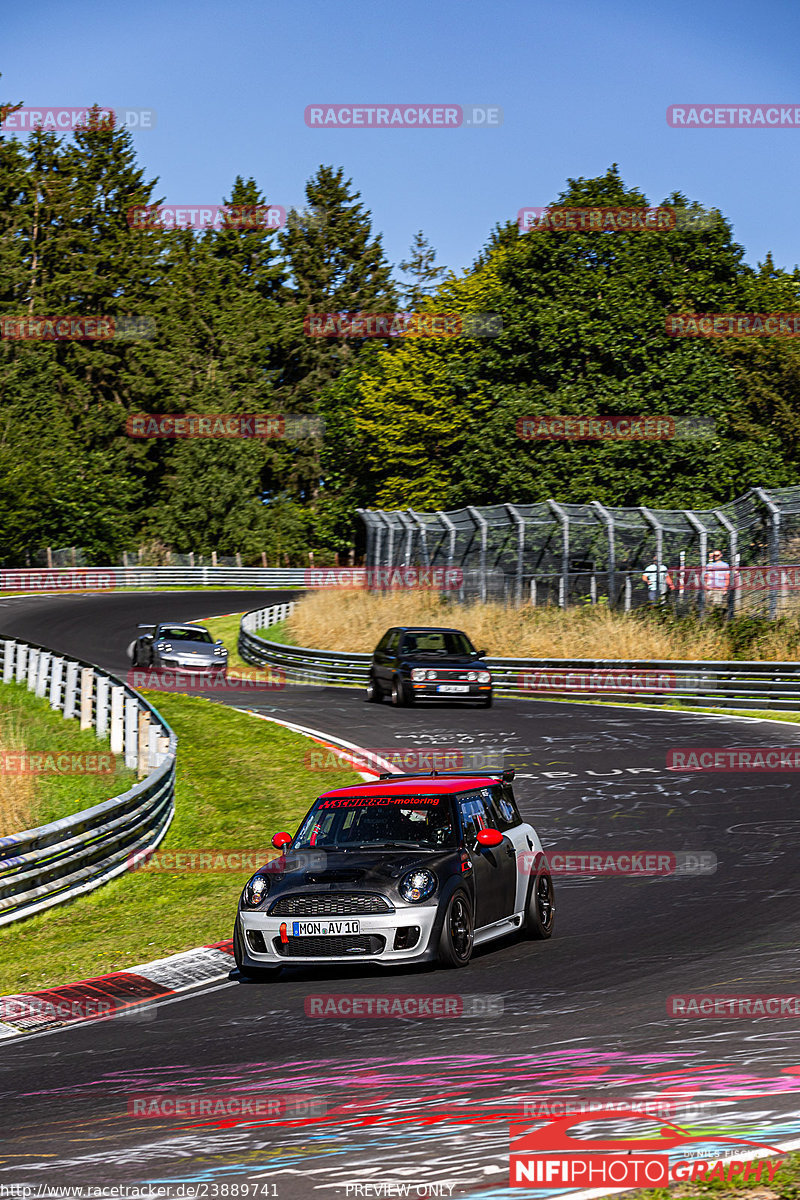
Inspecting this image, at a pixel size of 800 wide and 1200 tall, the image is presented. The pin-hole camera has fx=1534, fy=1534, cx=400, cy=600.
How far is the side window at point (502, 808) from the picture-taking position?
11477 millimetres

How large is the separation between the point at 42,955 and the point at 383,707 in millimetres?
18566

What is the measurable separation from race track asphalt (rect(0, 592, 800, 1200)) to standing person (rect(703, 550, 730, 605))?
55.9 feet

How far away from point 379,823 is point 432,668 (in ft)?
61.4

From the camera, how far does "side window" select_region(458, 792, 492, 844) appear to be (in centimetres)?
1082

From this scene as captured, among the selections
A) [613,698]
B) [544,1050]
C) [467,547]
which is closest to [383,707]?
[613,698]

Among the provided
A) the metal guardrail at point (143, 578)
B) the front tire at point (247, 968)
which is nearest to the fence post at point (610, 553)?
the front tire at point (247, 968)

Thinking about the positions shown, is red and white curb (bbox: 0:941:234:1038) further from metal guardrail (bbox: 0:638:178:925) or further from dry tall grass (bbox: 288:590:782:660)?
dry tall grass (bbox: 288:590:782:660)

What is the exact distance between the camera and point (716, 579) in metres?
32.3

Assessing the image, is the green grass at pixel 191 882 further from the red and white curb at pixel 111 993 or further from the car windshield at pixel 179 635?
the car windshield at pixel 179 635

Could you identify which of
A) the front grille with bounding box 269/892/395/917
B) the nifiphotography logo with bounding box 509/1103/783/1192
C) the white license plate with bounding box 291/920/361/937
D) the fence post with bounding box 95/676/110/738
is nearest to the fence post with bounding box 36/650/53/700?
the fence post with bounding box 95/676/110/738

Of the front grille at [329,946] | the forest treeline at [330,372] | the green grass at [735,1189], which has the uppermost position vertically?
the forest treeline at [330,372]

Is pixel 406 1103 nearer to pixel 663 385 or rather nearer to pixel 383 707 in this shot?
pixel 383 707

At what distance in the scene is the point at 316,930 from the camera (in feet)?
32.5

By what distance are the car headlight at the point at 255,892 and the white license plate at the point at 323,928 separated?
37 cm
